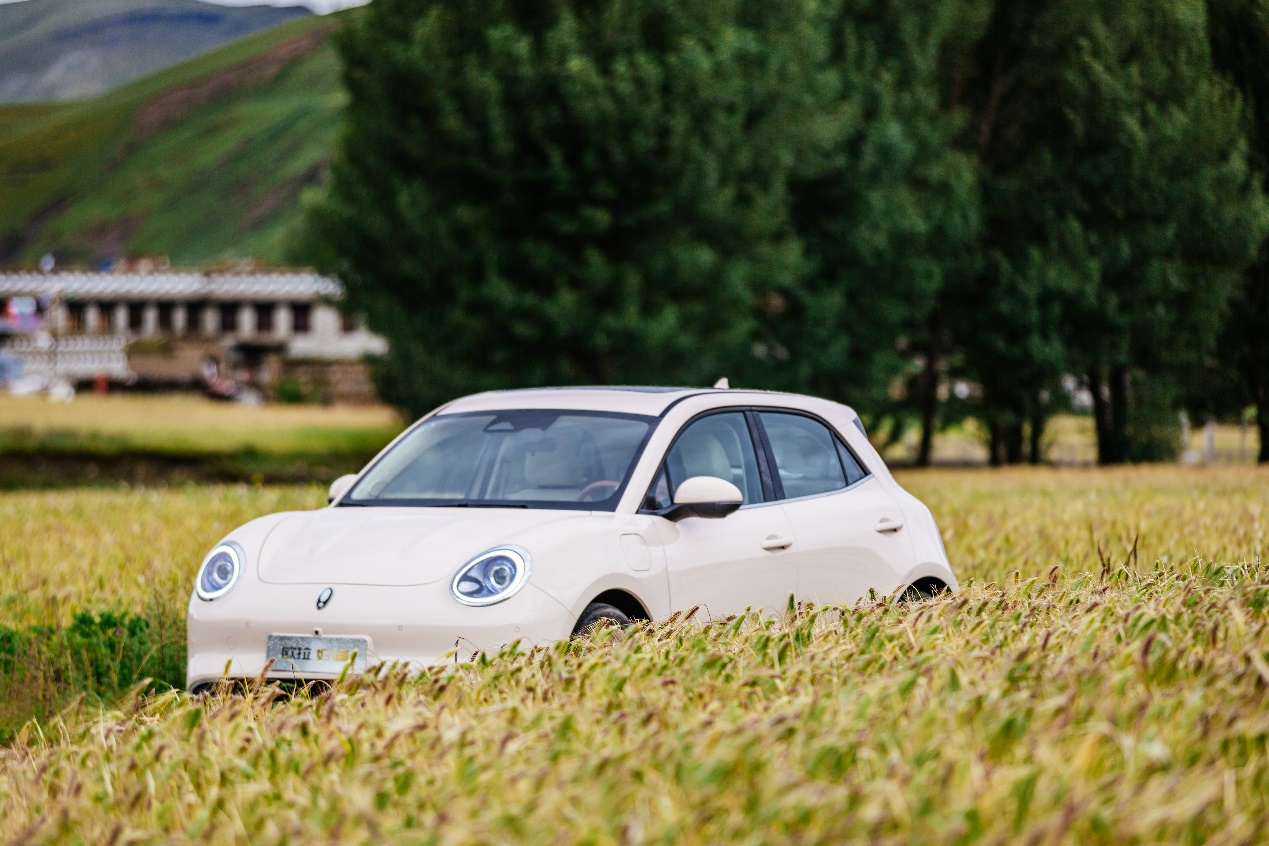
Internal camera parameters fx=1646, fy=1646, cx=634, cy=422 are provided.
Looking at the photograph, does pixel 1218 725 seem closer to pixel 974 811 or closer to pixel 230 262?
pixel 974 811

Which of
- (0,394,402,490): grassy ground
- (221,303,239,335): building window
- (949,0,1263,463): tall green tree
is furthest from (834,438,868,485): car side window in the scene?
(221,303,239,335): building window

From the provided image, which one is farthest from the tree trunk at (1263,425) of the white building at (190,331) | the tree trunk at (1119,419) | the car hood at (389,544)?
the white building at (190,331)

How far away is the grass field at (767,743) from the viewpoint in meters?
3.72

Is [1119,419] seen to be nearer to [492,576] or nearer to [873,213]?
[873,213]

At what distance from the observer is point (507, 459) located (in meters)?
8.30

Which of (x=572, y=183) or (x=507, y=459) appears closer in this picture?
(x=507, y=459)

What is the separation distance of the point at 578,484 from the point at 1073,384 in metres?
32.0

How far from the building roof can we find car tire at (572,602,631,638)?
78.9 metres

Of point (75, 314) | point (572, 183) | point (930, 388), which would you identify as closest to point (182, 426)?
point (930, 388)

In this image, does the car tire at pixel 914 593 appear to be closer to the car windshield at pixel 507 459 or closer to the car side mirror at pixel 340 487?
the car windshield at pixel 507 459

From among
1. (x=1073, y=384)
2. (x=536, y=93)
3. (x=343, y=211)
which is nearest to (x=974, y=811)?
(x=536, y=93)

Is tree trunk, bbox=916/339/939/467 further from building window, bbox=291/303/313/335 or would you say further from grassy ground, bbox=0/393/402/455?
building window, bbox=291/303/313/335

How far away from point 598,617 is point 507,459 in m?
1.62

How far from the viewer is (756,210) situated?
2862 centimetres
